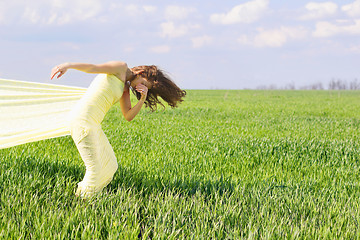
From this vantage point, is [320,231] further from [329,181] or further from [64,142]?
[64,142]

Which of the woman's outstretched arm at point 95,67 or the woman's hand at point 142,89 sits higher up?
the woman's outstretched arm at point 95,67

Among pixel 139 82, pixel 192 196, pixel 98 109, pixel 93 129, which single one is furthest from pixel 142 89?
pixel 192 196

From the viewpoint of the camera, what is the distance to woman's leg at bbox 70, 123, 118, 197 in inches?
154

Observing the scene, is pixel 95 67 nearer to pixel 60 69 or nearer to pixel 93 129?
pixel 60 69

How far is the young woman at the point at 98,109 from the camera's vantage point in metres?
3.93

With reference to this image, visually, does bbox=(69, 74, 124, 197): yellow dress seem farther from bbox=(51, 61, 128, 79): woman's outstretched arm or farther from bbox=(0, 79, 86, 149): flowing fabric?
bbox=(0, 79, 86, 149): flowing fabric

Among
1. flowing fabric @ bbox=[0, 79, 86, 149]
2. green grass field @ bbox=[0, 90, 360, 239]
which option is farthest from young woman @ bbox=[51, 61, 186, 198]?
flowing fabric @ bbox=[0, 79, 86, 149]

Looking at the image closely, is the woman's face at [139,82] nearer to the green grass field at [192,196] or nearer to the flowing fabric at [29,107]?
the flowing fabric at [29,107]

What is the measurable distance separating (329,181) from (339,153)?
2.50 metres

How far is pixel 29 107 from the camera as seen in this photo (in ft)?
17.1

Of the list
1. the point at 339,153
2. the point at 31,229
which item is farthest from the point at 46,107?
the point at 339,153

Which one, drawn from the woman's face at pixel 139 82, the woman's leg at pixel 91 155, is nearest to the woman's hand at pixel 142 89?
the woman's face at pixel 139 82

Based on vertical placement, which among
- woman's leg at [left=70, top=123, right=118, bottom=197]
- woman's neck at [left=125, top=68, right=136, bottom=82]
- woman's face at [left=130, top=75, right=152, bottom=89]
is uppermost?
woman's neck at [left=125, top=68, right=136, bottom=82]

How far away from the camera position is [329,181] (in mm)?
5848
